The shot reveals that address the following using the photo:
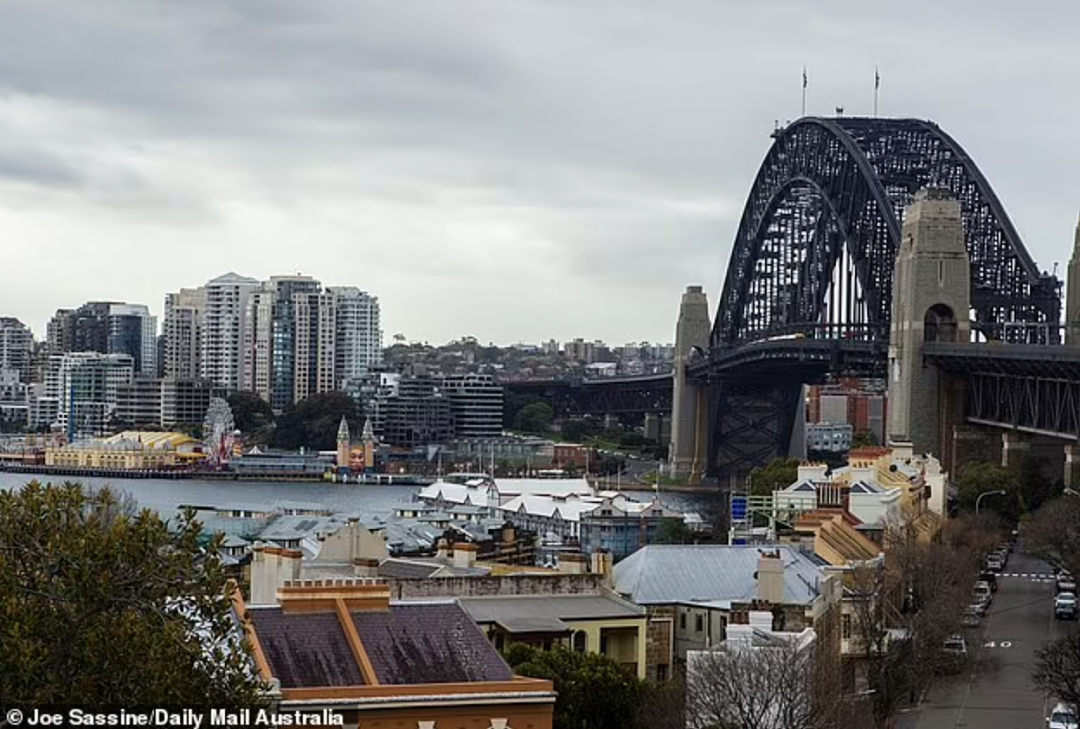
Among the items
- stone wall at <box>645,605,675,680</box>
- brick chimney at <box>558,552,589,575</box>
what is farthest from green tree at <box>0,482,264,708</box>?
brick chimney at <box>558,552,589,575</box>

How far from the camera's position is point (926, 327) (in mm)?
112562

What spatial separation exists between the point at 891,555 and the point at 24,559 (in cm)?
3898

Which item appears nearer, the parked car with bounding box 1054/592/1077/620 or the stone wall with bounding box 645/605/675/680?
the stone wall with bounding box 645/605/675/680

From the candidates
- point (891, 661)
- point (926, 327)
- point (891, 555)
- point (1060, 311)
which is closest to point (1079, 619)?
point (891, 555)

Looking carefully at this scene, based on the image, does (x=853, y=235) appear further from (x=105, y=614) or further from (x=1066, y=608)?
(x=105, y=614)

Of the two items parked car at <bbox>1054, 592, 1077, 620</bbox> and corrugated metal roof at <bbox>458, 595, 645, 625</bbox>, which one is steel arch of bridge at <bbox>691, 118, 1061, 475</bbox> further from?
corrugated metal roof at <bbox>458, 595, 645, 625</bbox>

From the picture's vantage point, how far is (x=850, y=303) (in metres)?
147

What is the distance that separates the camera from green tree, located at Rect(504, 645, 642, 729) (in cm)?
3166

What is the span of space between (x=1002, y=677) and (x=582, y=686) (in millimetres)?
18349

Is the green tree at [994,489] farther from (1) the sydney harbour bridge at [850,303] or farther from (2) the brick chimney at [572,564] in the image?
(2) the brick chimney at [572,564]

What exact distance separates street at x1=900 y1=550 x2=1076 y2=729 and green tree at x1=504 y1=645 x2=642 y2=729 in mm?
10457

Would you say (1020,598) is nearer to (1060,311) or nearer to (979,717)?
(979,717)

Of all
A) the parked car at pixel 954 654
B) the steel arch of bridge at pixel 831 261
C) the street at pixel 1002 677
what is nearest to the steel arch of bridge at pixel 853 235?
the steel arch of bridge at pixel 831 261

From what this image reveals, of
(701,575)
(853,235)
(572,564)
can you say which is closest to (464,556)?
(572,564)
